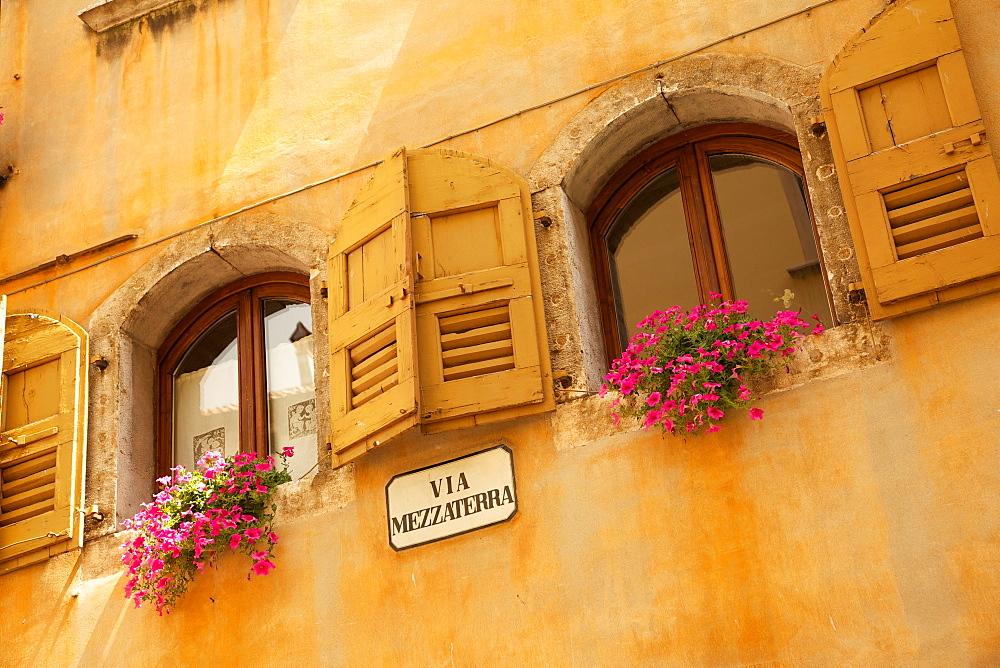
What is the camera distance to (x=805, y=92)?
572cm

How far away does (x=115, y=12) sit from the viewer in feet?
24.9

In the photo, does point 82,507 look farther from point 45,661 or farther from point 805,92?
point 805,92

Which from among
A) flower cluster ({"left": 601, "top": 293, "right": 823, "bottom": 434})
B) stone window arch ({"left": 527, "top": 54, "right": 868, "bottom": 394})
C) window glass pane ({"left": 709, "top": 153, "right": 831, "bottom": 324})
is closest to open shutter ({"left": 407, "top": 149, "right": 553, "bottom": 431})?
stone window arch ({"left": 527, "top": 54, "right": 868, "bottom": 394})

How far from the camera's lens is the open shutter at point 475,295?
5535 millimetres

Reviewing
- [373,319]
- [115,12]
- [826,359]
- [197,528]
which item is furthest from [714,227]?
[115,12]

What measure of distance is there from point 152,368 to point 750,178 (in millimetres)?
3264

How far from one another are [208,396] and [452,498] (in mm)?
1835

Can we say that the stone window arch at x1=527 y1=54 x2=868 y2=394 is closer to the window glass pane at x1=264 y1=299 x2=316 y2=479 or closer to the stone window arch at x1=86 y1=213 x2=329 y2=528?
the stone window arch at x1=86 y1=213 x2=329 y2=528

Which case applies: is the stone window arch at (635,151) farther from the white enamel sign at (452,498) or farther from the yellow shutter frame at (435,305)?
the white enamel sign at (452,498)

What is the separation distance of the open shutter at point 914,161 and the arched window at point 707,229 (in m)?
0.63

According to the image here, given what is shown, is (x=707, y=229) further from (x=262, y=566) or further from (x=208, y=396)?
(x=208, y=396)

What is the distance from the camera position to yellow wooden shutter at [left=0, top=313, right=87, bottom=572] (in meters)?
6.29

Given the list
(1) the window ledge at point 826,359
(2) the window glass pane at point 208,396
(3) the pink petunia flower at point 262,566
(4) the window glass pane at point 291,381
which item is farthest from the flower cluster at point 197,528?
(1) the window ledge at point 826,359

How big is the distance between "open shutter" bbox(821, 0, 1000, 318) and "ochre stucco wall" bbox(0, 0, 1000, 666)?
16 cm
